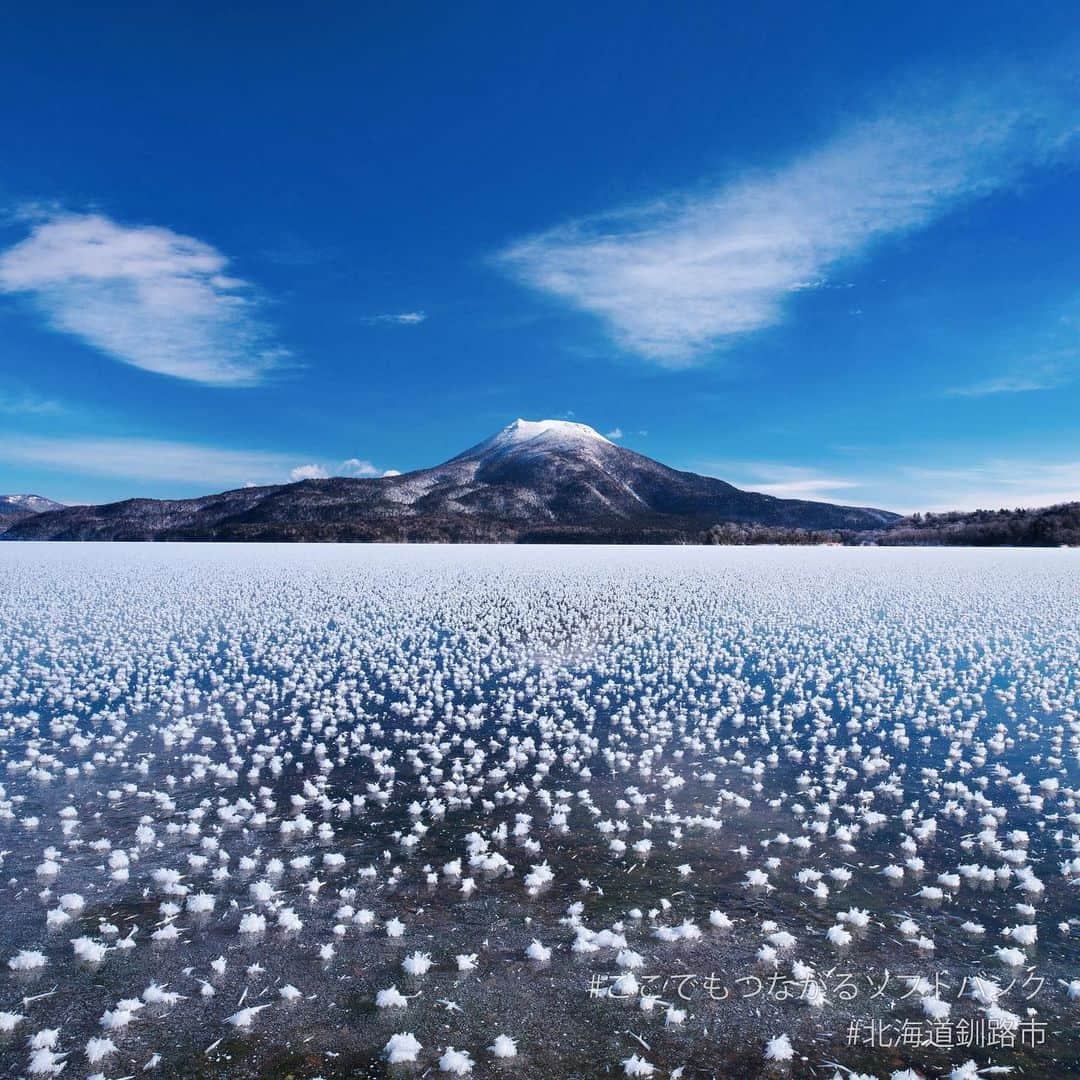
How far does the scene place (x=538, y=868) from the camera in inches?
272

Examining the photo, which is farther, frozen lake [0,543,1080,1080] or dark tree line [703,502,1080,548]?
dark tree line [703,502,1080,548]

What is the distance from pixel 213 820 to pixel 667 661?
11.2 m

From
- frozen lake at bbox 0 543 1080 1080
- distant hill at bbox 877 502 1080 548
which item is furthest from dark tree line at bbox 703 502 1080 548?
frozen lake at bbox 0 543 1080 1080

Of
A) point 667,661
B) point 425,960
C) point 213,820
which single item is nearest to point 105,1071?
point 425,960

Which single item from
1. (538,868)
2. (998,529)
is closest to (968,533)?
(998,529)

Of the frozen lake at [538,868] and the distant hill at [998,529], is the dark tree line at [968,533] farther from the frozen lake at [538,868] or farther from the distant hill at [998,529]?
the frozen lake at [538,868]

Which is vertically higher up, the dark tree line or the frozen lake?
the dark tree line

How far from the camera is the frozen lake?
4.77m

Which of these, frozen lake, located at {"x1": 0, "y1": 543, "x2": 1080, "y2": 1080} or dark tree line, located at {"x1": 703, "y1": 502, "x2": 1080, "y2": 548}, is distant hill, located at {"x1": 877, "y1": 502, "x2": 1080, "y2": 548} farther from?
frozen lake, located at {"x1": 0, "y1": 543, "x2": 1080, "y2": 1080}

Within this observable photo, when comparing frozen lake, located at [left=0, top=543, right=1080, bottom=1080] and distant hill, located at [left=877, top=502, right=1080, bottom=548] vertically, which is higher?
distant hill, located at [left=877, top=502, right=1080, bottom=548]

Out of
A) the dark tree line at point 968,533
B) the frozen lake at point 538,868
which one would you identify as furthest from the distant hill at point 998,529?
the frozen lake at point 538,868

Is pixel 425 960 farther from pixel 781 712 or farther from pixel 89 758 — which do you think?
pixel 781 712

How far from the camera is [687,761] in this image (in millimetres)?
10320

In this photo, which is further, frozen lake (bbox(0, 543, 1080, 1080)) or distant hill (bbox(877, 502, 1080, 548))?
distant hill (bbox(877, 502, 1080, 548))
